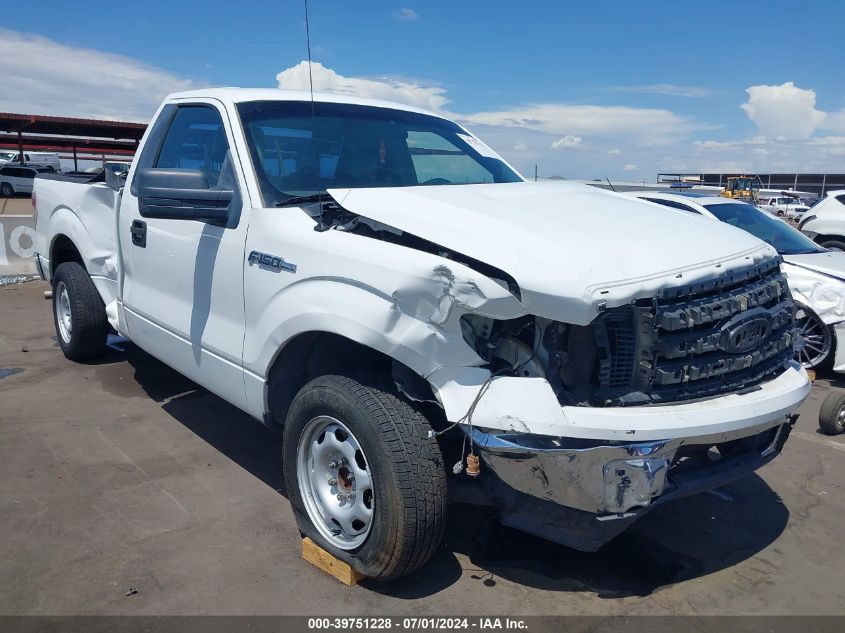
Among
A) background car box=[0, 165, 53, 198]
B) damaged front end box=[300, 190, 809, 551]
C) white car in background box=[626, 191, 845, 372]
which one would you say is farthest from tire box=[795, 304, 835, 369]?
background car box=[0, 165, 53, 198]

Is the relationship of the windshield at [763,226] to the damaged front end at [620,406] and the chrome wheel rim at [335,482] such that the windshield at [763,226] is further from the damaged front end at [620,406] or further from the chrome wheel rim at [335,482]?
the chrome wheel rim at [335,482]

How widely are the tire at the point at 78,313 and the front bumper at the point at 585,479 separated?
13.3 ft

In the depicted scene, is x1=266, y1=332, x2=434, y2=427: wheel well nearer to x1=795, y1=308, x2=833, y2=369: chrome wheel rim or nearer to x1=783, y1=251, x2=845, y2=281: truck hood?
x1=795, y1=308, x2=833, y2=369: chrome wheel rim

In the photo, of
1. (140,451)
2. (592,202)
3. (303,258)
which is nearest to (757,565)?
(592,202)

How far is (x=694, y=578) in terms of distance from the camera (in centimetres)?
329

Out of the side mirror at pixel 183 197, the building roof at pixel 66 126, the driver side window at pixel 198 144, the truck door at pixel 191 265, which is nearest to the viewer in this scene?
Answer: the side mirror at pixel 183 197

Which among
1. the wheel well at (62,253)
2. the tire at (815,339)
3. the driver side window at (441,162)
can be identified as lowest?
the tire at (815,339)

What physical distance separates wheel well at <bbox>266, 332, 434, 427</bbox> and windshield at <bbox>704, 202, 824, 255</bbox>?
5715mm

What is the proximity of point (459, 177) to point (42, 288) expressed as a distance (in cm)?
793

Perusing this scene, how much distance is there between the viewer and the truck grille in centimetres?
273

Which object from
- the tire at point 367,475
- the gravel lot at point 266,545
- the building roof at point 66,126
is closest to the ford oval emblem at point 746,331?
the gravel lot at point 266,545

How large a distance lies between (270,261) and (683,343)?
1818 mm

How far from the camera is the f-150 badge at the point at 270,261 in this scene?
3230mm

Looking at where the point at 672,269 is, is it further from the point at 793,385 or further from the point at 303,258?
the point at 303,258
